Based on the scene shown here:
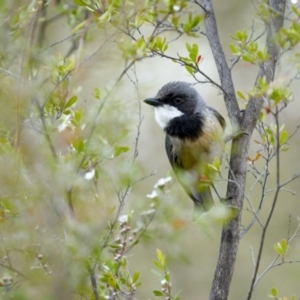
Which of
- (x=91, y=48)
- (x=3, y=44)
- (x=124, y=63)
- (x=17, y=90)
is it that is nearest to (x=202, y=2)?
(x=91, y=48)

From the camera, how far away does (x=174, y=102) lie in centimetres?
518

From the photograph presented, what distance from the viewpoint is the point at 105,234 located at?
2.84 meters

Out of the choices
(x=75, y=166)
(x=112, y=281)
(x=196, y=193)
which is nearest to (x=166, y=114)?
(x=196, y=193)

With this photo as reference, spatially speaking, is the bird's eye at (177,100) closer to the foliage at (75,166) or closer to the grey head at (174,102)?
the grey head at (174,102)

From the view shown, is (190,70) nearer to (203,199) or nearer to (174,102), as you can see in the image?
(174,102)

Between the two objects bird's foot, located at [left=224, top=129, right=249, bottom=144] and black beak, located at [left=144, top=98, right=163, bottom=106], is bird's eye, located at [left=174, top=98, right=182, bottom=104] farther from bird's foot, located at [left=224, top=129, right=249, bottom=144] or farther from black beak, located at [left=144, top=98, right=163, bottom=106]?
bird's foot, located at [left=224, top=129, right=249, bottom=144]

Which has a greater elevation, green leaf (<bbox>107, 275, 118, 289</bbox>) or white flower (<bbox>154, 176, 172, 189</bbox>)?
white flower (<bbox>154, 176, 172, 189</bbox>)

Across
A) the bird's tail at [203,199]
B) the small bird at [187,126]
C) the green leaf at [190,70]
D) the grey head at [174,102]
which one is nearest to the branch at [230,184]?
the green leaf at [190,70]

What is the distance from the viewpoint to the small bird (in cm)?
492

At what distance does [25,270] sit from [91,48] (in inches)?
49.0

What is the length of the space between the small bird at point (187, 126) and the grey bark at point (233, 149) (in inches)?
32.2

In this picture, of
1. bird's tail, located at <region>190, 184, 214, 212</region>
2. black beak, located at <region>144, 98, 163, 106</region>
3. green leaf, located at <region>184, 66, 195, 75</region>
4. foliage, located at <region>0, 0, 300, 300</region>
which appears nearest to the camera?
foliage, located at <region>0, 0, 300, 300</region>

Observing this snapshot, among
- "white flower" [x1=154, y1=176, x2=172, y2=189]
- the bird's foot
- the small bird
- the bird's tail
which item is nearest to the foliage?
"white flower" [x1=154, y1=176, x2=172, y2=189]

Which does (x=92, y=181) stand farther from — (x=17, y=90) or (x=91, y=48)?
(x=17, y=90)
